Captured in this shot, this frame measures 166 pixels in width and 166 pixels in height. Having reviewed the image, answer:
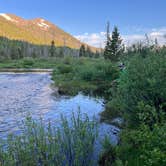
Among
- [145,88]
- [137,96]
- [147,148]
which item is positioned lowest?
Result: [147,148]

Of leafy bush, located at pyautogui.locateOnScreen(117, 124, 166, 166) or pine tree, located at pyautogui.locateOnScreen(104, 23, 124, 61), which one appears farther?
pine tree, located at pyautogui.locateOnScreen(104, 23, 124, 61)

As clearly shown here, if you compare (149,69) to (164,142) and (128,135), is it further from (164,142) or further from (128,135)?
(164,142)

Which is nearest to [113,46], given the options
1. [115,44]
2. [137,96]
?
[115,44]

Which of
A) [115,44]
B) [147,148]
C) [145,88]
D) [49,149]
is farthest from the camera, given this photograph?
[115,44]

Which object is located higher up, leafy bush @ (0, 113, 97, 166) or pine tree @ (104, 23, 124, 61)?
pine tree @ (104, 23, 124, 61)

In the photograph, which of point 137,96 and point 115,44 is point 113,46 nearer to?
point 115,44

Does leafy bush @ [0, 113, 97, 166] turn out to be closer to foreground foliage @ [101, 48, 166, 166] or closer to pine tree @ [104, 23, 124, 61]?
foreground foliage @ [101, 48, 166, 166]

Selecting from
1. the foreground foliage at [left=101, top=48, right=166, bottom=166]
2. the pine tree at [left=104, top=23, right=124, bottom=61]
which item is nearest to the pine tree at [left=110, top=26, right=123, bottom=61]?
the pine tree at [left=104, top=23, right=124, bottom=61]

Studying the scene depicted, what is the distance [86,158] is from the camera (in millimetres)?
7223

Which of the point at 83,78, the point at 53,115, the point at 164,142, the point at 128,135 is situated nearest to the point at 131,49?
the point at 53,115

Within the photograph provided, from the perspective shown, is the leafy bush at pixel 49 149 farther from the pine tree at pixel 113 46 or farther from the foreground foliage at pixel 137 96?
the pine tree at pixel 113 46

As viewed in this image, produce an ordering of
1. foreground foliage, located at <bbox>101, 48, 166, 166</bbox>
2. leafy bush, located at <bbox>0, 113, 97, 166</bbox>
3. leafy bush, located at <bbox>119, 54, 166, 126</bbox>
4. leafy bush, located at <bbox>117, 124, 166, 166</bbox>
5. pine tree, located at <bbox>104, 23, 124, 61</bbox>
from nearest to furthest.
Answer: leafy bush, located at <bbox>117, 124, 166, 166</bbox>
leafy bush, located at <bbox>0, 113, 97, 166</bbox>
foreground foliage, located at <bbox>101, 48, 166, 166</bbox>
leafy bush, located at <bbox>119, 54, 166, 126</bbox>
pine tree, located at <bbox>104, 23, 124, 61</bbox>

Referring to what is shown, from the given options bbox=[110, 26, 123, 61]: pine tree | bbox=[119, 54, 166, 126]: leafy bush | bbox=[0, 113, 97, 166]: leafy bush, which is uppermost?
bbox=[110, 26, 123, 61]: pine tree

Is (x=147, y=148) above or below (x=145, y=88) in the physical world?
below
